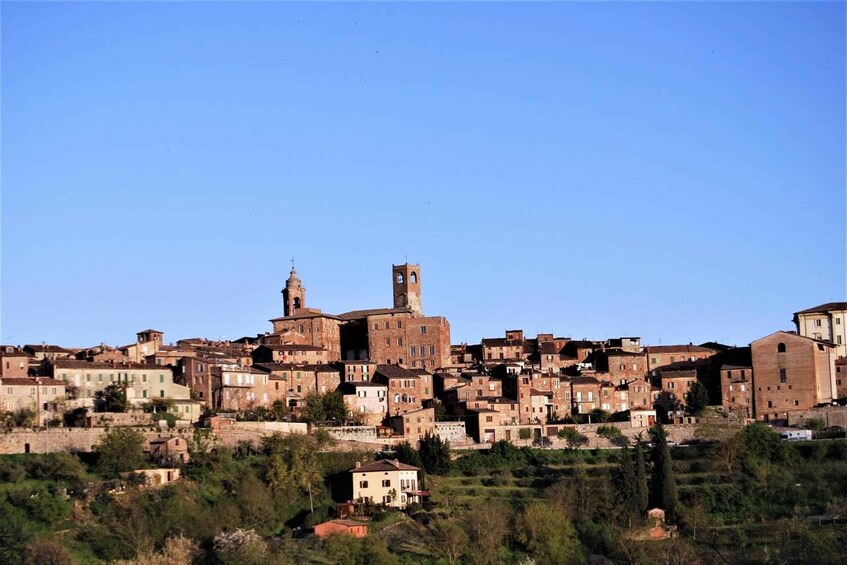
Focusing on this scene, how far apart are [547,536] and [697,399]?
17.6 metres

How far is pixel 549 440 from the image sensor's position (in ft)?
214


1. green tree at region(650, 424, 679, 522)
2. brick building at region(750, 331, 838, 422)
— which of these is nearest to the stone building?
Answer: brick building at region(750, 331, 838, 422)

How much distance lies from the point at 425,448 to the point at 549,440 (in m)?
7.31

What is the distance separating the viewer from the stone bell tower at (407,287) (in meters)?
79.6

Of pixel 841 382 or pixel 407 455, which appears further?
pixel 841 382

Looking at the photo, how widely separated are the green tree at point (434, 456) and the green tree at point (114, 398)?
38.3 feet

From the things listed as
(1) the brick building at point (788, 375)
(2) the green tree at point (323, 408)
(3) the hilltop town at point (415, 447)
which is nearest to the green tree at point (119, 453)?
(3) the hilltop town at point (415, 447)

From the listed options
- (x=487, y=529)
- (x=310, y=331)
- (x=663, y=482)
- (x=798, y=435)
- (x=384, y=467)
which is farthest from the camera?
(x=310, y=331)

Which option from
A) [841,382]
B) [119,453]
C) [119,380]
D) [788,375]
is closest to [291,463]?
[119,453]

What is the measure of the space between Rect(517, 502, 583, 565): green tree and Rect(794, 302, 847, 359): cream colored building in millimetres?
24127

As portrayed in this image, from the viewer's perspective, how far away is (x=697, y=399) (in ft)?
227

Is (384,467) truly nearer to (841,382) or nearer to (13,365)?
(13,365)

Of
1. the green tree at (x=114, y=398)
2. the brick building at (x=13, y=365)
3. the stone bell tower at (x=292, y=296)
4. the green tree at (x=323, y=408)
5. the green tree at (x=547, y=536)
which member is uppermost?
the stone bell tower at (x=292, y=296)

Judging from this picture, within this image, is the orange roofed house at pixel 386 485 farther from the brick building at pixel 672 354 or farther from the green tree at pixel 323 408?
the brick building at pixel 672 354
